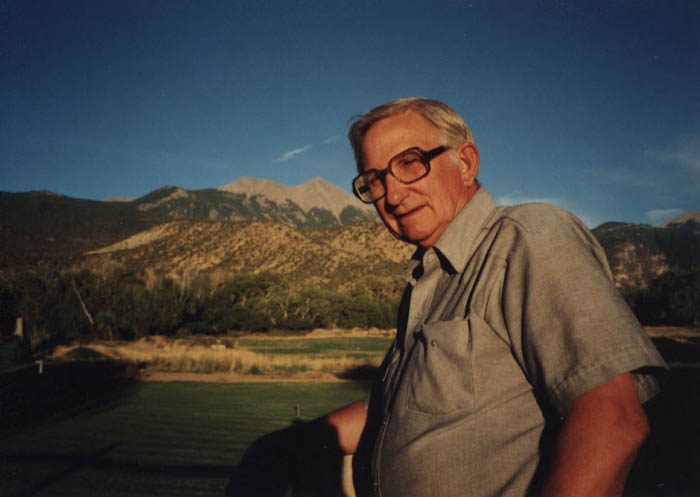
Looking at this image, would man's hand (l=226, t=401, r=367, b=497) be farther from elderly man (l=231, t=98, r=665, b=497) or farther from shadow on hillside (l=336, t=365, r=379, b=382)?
shadow on hillside (l=336, t=365, r=379, b=382)

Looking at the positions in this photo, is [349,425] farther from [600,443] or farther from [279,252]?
[279,252]

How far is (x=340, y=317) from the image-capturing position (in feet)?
216

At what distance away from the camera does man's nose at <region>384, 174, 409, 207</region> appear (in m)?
1.78

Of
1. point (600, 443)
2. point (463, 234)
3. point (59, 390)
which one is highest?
point (463, 234)

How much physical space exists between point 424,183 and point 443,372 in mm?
772

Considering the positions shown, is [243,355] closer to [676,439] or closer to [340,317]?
[676,439]

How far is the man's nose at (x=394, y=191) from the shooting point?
178 cm

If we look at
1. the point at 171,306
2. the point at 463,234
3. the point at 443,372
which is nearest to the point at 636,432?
the point at 443,372

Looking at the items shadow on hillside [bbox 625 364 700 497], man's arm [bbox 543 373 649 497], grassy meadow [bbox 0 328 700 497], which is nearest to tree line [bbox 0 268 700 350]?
grassy meadow [bbox 0 328 700 497]

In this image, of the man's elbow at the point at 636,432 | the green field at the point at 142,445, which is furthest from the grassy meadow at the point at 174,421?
the man's elbow at the point at 636,432

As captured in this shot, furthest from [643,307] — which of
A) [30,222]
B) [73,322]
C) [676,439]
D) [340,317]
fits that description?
[30,222]

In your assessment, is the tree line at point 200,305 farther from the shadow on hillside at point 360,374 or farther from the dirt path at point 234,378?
the shadow on hillside at point 360,374

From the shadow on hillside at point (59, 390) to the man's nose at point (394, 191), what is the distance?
14.0 meters

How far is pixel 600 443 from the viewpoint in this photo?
0.94 m
